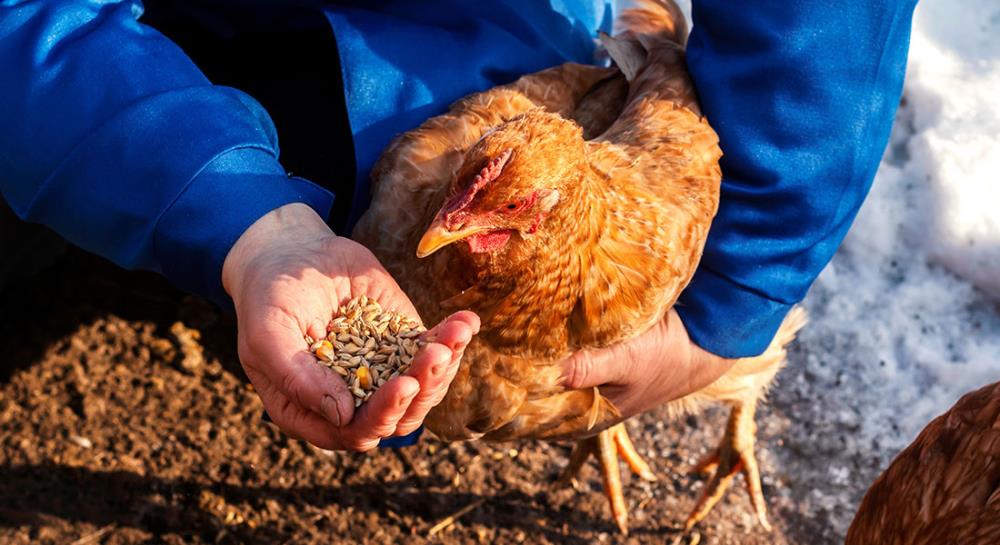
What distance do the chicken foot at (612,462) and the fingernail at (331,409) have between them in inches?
48.8

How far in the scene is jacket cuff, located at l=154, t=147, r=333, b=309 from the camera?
5.44ft

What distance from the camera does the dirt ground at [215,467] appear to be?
255 centimetres

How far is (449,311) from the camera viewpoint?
5.69ft

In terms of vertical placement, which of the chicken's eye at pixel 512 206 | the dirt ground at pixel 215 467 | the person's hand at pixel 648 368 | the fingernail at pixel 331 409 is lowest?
the dirt ground at pixel 215 467

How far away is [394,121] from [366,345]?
2.05 feet

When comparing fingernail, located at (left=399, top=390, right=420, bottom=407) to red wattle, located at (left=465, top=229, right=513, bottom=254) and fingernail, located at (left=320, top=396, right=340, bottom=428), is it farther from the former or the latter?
red wattle, located at (left=465, top=229, right=513, bottom=254)

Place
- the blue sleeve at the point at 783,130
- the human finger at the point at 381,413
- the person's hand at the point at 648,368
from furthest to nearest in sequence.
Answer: the person's hand at the point at 648,368 → the blue sleeve at the point at 783,130 → the human finger at the point at 381,413

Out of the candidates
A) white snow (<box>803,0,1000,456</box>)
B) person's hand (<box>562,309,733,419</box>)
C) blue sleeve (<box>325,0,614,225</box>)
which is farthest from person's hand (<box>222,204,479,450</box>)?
white snow (<box>803,0,1000,456</box>)

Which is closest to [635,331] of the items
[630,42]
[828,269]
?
[630,42]

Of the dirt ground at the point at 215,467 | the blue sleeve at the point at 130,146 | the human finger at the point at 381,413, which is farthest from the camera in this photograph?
the dirt ground at the point at 215,467

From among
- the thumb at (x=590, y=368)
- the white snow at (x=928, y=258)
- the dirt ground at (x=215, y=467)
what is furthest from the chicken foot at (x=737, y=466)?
the thumb at (x=590, y=368)

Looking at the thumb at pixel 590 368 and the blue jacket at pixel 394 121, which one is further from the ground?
the blue jacket at pixel 394 121

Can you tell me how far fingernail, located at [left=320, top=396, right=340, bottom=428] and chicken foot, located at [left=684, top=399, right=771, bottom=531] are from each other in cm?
149

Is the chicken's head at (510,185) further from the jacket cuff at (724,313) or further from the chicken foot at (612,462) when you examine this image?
the chicken foot at (612,462)
